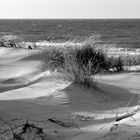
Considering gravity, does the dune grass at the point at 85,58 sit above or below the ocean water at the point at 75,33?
above

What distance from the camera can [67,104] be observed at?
12.9 ft

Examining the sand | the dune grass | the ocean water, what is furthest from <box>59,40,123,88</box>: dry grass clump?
the ocean water

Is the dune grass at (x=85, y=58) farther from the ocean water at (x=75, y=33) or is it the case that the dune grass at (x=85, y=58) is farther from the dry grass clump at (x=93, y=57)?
the ocean water at (x=75, y=33)

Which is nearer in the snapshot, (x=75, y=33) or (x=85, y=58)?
(x=85, y=58)

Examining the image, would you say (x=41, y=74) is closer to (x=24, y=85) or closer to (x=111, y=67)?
(x=24, y=85)

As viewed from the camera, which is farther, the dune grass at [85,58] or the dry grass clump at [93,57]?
the dry grass clump at [93,57]

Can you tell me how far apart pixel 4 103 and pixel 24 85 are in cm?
133

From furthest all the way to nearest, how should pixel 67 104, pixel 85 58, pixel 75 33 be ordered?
pixel 75 33 < pixel 85 58 < pixel 67 104

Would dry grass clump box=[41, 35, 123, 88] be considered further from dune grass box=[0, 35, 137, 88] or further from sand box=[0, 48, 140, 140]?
sand box=[0, 48, 140, 140]

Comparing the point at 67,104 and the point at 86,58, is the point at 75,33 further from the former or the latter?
the point at 67,104

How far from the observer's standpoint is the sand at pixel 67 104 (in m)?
2.92

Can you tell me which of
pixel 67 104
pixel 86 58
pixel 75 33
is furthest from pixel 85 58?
pixel 75 33

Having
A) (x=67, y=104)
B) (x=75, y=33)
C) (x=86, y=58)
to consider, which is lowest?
(x=75, y=33)

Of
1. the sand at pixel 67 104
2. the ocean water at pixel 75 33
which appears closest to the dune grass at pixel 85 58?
the sand at pixel 67 104
